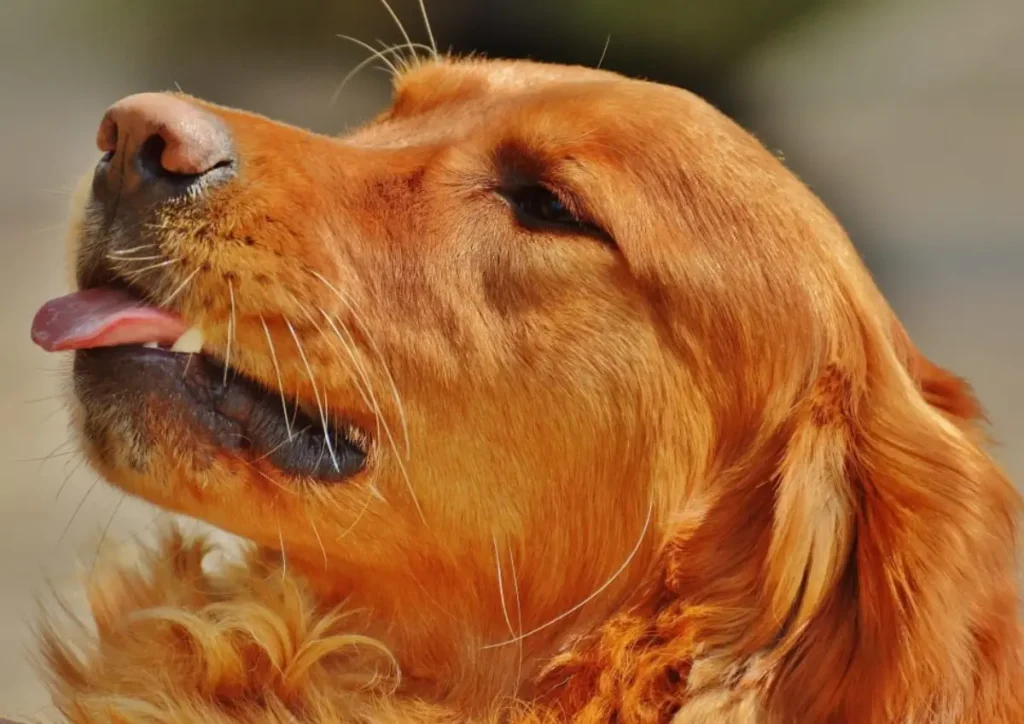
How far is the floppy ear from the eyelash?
49 cm

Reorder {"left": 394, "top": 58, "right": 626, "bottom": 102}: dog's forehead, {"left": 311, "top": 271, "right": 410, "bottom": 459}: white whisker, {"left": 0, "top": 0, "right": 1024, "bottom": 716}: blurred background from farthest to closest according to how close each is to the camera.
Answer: {"left": 0, "top": 0, "right": 1024, "bottom": 716}: blurred background → {"left": 394, "top": 58, "right": 626, "bottom": 102}: dog's forehead → {"left": 311, "top": 271, "right": 410, "bottom": 459}: white whisker

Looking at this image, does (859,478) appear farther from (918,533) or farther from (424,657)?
(424,657)

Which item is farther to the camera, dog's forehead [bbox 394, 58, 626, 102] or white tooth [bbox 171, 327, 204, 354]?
dog's forehead [bbox 394, 58, 626, 102]

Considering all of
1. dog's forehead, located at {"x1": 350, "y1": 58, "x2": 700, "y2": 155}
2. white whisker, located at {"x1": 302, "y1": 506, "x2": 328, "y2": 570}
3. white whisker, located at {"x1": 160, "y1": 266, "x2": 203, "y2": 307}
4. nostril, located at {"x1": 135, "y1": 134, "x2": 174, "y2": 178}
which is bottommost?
white whisker, located at {"x1": 302, "y1": 506, "x2": 328, "y2": 570}

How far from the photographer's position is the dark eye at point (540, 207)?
1653 millimetres

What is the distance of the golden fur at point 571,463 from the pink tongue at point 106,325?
0.15 feet

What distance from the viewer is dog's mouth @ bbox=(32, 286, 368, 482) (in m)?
1.47

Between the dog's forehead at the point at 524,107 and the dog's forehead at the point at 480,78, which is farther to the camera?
the dog's forehead at the point at 480,78

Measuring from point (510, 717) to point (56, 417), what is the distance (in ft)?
9.36

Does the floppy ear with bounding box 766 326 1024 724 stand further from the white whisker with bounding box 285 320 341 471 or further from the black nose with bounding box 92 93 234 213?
the black nose with bounding box 92 93 234 213

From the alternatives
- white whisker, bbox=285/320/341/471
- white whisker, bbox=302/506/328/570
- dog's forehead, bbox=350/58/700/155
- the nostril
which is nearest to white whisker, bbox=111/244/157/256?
the nostril

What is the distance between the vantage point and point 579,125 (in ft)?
5.45

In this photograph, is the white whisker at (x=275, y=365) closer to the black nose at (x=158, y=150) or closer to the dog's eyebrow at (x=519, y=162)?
the black nose at (x=158, y=150)

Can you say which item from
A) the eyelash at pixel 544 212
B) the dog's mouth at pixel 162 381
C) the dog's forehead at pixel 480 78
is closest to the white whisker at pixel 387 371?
the dog's mouth at pixel 162 381
